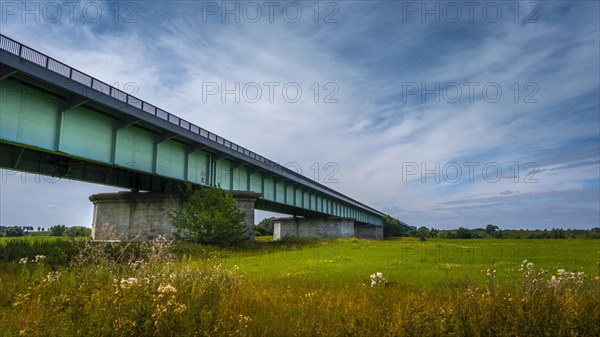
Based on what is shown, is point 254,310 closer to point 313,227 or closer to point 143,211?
point 143,211

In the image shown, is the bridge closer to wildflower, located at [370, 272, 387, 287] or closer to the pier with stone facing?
the pier with stone facing

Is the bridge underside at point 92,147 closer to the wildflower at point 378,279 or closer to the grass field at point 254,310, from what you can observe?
the grass field at point 254,310

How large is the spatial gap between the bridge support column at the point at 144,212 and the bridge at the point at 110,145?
0.27 ft

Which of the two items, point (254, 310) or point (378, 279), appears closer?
point (254, 310)

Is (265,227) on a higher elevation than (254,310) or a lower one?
higher

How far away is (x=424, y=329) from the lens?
234 inches

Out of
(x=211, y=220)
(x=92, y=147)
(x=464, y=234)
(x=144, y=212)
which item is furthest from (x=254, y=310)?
(x=464, y=234)

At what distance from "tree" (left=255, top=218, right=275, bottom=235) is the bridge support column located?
301ft

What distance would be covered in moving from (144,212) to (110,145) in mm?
9175

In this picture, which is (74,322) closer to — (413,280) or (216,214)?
(413,280)

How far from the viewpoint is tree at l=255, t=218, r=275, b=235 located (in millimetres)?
128725

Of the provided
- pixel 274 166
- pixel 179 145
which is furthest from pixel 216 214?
pixel 274 166

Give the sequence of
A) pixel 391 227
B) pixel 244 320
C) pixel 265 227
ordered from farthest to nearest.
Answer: pixel 391 227 < pixel 265 227 < pixel 244 320

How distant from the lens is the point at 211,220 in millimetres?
27406
